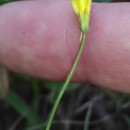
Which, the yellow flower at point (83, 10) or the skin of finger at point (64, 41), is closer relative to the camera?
the yellow flower at point (83, 10)

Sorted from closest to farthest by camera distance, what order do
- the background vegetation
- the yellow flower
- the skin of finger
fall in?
the yellow flower → the skin of finger → the background vegetation

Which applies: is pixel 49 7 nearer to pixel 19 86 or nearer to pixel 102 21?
pixel 102 21

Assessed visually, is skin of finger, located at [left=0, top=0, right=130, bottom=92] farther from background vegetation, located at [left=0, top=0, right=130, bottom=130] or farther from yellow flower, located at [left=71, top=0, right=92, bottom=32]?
background vegetation, located at [left=0, top=0, right=130, bottom=130]

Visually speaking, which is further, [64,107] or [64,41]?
[64,107]

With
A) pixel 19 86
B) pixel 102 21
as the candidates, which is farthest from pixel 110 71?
pixel 19 86

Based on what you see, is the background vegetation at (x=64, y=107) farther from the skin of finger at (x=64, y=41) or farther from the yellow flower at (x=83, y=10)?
the yellow flower at (x=83, y=10)

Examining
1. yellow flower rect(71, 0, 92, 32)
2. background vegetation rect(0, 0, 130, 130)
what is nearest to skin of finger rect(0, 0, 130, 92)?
yellow flower rect(71, 0, 92, 32)

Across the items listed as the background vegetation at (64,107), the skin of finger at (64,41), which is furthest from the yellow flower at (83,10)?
the background vegetation at (64,107)

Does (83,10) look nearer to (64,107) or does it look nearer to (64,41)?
(64,41)

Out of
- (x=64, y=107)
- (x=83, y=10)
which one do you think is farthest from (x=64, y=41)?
(x=64, y=107)
